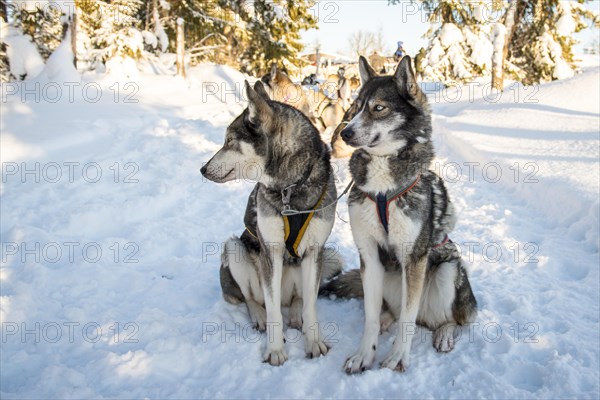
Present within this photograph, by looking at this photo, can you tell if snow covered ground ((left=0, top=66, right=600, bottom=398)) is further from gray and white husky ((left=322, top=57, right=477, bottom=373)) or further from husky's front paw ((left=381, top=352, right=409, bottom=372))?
gray and white husky ((left=322, top=57, right=477, bottom=373))

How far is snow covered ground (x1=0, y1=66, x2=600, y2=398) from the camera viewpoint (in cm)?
242

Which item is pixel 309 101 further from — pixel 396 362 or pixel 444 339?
pixel 396 362

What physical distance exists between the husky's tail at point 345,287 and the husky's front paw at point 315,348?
2.18 feet

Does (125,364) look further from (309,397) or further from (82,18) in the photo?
(82,18)

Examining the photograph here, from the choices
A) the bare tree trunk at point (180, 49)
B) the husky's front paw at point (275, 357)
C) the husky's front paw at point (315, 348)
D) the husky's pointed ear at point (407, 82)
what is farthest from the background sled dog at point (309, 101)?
the husky's front paw at point (275, 357)

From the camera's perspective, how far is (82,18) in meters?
15.0

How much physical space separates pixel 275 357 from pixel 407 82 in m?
2.06

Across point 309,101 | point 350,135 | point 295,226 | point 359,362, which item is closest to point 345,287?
point 359,362

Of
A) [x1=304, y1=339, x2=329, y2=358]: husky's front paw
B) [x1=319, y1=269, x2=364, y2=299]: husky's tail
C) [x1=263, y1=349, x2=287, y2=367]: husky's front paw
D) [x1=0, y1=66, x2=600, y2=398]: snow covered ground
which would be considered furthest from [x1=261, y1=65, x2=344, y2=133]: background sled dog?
[x1=263, y1=349, x2=287, y2=367]: husky's front paw

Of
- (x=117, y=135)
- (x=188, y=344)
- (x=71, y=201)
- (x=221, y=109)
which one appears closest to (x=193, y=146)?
(x=117, y=135)

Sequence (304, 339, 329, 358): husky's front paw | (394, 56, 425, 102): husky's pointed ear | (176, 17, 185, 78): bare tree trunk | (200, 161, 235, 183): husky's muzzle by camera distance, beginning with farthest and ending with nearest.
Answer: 1. (176, 17, 185, 78): bare tree trunk
2. (200, 161, 235, 183): husky's muzzle
3. (304, 339, 329, 358): husky's front paw
4. (394, 56, 425, 102): husky's pointed ear

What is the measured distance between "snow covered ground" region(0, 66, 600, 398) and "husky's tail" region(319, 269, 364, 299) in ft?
0.24

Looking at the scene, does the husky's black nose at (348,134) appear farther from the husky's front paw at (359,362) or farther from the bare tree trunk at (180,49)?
the bare tree trunk at (180,49)

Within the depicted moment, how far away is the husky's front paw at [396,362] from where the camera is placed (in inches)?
96.8
